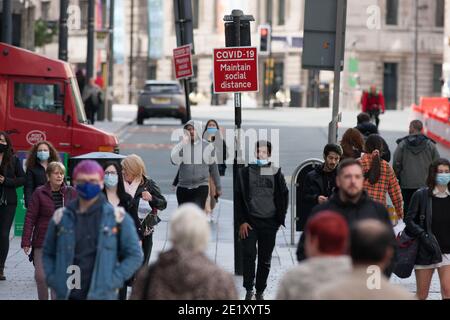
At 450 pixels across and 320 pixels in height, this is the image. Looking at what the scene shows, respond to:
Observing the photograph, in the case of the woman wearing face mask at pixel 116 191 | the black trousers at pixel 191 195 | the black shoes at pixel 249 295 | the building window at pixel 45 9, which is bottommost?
the black shoes at pixel 249 295

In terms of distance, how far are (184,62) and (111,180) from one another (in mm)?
10330

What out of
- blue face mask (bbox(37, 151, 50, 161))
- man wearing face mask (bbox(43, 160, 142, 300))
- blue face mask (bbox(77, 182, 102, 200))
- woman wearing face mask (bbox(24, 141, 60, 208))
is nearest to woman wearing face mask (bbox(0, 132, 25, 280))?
woman wearing face mask (bbox(24, 141, 60, 208))

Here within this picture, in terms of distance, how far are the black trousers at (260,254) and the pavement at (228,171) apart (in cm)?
39

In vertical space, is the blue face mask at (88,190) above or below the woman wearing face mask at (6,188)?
above

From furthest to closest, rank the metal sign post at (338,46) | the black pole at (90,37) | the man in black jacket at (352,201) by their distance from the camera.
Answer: the black pole at (90,37) → the metal sign post at (338,46) → the man in black jacket at (352,201)

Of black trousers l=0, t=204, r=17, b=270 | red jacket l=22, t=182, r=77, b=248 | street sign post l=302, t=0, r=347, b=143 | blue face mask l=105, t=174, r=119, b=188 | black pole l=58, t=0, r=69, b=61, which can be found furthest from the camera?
black pole l=58, t=0, r=69, b=61

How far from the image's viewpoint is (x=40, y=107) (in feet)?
78.3

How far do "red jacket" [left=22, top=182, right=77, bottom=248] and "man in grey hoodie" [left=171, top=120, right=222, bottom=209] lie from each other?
15.5 ft

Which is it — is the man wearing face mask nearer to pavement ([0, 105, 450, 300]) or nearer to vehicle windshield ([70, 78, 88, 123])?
pavement ([0, 105, 450, 300])

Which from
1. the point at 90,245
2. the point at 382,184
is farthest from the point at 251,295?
the point at 90,245

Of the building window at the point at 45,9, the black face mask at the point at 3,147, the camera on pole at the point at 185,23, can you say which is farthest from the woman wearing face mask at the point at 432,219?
the building window at the point at 45,9

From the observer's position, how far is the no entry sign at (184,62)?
2203 cm

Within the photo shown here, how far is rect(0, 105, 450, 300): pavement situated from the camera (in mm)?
14984

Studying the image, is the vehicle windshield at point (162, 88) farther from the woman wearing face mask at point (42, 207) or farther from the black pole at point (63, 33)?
the woman wearing face mask at point (42, 207)
